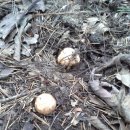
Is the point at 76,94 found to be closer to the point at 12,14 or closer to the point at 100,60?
the point at 100,60

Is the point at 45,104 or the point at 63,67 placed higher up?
the point at 63,67

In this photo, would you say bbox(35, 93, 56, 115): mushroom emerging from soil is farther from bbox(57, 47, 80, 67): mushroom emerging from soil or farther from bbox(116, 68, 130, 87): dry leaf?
bbox(116, 68, 130, 87): dry leaf

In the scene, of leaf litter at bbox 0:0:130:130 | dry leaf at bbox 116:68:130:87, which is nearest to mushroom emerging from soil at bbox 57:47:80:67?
leaf litter at bbox 0:0:130:130

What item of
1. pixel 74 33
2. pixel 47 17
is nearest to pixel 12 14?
pixel 47 17

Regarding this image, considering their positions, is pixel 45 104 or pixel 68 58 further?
pixel 68 58

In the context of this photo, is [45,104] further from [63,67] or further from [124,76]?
[124,76]

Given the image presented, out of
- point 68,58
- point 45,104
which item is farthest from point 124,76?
point 45,104
